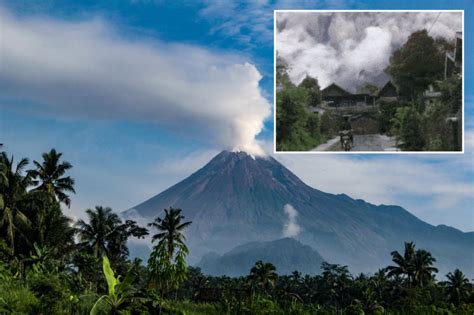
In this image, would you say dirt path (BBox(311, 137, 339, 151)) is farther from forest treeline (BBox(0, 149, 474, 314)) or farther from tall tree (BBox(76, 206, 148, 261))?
tall tree (BBox(76, 206, 148, 261))

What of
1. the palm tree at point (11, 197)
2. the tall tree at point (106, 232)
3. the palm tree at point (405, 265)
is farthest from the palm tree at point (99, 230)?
the palm tree at point (405, 265)

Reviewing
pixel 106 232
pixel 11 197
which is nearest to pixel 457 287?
pixel 106 232

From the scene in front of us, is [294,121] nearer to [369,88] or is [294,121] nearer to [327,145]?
[327,145]

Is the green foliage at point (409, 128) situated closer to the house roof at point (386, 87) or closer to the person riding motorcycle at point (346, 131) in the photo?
the house roof at point (386, 87)

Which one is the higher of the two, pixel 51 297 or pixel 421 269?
pixel 51 297

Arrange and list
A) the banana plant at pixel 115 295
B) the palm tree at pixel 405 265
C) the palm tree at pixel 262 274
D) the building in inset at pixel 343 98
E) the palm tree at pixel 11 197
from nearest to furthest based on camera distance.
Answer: the banana plant at pixel 115 295 → the building in inset at pixel 343 98 → the palm tree at pixel 11 197 → the palm tree at pixel 405 265 → the palm tree at pixel 262 274

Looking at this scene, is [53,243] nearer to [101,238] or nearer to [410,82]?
[101,238]

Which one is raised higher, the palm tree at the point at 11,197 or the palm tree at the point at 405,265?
the palm tree at the point at 11,197
